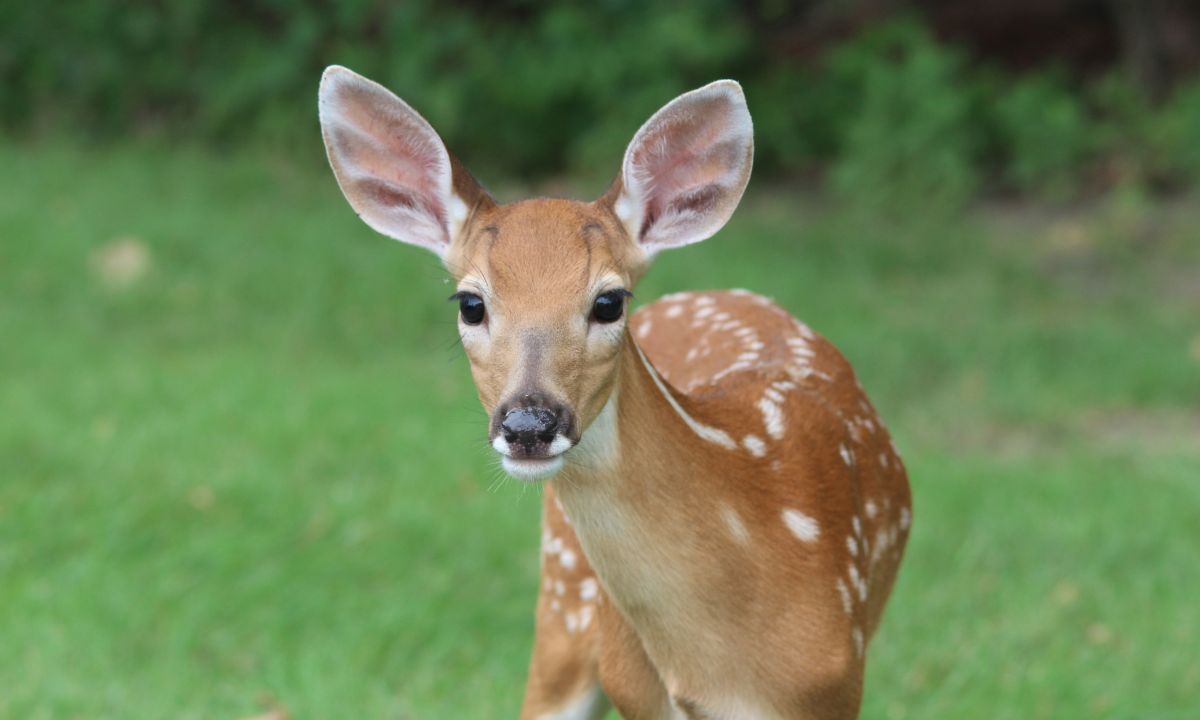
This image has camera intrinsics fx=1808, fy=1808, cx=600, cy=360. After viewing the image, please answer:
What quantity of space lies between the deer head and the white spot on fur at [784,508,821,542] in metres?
0.48

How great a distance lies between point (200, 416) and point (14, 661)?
1925mm

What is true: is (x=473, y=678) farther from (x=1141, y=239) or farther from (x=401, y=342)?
(x=1141, y=239)

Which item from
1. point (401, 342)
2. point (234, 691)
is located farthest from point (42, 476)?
point (401, 342)

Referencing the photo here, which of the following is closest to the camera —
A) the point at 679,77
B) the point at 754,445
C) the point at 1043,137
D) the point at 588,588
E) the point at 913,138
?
the point at 754,445

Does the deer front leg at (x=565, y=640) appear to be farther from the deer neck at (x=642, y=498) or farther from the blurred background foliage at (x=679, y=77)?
the blurred background foliage at (x=679, y=77)

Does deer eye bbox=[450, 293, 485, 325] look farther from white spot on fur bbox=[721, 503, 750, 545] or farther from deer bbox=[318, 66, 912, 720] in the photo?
white spot on fur bbox=[721, 503, 750, 545]

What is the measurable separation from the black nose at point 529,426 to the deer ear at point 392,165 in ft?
1.78

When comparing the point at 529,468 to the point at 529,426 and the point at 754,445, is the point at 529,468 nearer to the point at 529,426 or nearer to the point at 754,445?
the point at 529,426

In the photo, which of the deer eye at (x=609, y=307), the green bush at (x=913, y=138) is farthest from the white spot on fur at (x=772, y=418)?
the green bush at (x=913, y=138)

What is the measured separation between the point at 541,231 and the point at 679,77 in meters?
7.57

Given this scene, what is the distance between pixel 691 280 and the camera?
828 centimetres

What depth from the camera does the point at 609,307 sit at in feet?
9.12

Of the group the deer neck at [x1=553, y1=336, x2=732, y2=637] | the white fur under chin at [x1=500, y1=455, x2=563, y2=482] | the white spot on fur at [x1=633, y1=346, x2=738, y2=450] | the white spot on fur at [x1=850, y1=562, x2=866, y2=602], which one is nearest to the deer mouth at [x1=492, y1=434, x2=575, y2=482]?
the white fur under chin at [x1=500, y1=455, x2=563, y2=482]

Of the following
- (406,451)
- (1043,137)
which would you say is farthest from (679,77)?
(406,451)
